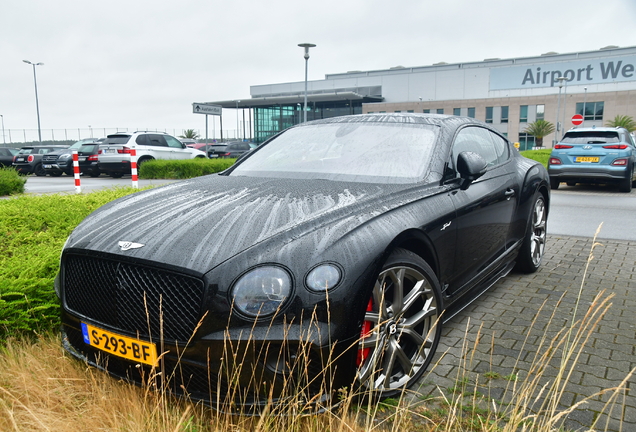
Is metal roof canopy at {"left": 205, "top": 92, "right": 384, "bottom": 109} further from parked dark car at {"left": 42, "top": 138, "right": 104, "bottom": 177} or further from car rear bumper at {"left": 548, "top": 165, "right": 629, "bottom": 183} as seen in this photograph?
car rear bumper at {"left": 548, "top": 165, "right": 629, "bottom": 183}

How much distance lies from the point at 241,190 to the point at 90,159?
20086mm

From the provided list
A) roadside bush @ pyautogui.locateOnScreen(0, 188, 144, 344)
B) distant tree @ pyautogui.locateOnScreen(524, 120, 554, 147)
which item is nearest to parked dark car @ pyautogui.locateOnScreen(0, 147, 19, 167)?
roadside bush @ pyautogui.locateOnScreen(0, 188, 144, 344)

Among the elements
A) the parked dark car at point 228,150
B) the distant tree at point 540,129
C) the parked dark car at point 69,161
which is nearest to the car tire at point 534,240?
the parked dark car at point 69,161

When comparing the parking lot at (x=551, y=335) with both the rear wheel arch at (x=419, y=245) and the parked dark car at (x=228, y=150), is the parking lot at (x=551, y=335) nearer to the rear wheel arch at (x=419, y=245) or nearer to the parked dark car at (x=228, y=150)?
the rear wheel arch at (x=419, y=245)

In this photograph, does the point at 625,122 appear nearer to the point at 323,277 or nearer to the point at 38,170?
the point at 38,170

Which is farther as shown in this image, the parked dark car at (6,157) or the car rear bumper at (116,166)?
the parked dark car at (6,157)

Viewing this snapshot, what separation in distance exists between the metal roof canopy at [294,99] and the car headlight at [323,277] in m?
63.5

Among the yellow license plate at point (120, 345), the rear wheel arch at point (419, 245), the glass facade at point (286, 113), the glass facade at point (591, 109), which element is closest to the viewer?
the yellow license plate at point (120, 345)

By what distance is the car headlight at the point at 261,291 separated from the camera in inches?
86.6

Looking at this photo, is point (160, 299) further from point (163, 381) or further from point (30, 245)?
point (30, 245)

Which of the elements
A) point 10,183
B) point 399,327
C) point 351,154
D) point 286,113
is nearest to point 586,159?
point 351,154

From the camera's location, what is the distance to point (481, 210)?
379 centimetres

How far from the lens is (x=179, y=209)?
2938 millimetres

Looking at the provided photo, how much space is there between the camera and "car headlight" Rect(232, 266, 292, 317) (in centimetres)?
220
